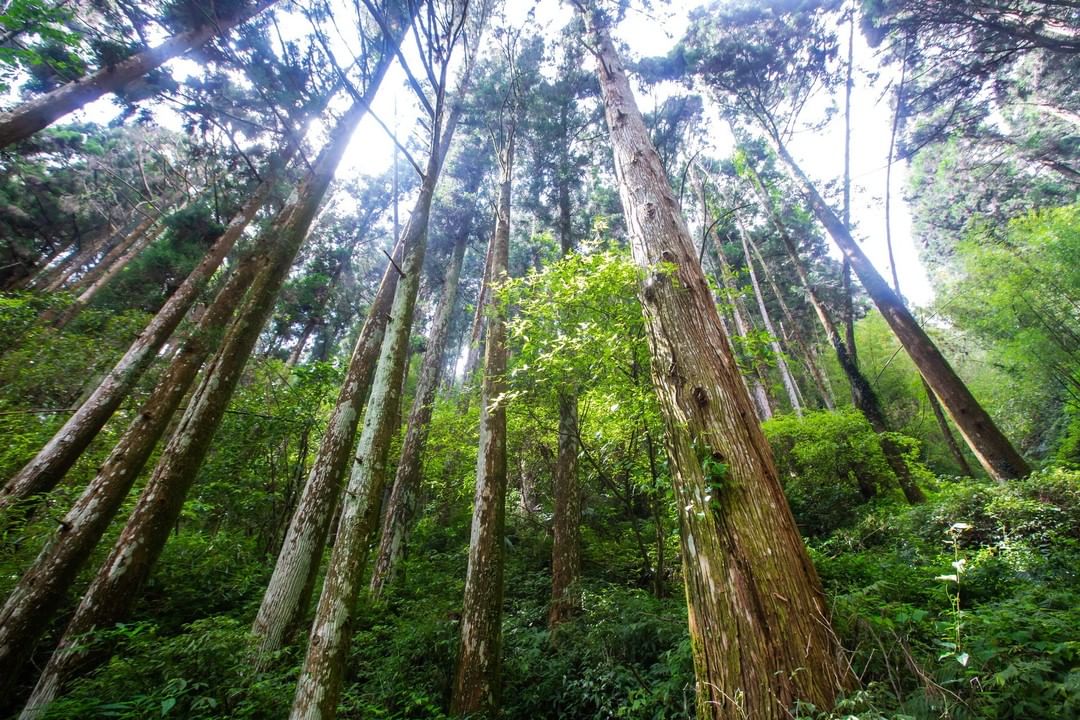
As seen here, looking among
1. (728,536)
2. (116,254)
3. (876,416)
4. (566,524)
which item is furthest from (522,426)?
(116,254)

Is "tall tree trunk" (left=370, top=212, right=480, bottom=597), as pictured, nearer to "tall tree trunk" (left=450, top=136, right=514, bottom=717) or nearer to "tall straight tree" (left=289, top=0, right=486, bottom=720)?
"tall tree trunk" (left=450, top=136, right=514, bottom=717)

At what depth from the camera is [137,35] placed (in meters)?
6.85

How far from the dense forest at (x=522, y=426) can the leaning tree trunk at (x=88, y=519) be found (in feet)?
0.10

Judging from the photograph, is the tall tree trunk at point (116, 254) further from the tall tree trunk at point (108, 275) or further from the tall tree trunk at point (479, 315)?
the tall tree trunk at point (479, 315)

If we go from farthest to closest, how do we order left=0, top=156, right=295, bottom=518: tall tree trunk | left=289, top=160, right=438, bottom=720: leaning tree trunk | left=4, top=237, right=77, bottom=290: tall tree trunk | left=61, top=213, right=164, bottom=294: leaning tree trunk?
left=61, top=213, right=164, bottom=294: leaning tree trunk
left=4, top=237, right=77, bottom=290: tall tree trunk
left=0, top=156, right=295, bottom=518: tall tree trunk
left=289, top=160, right=438, bottom=720: leaning tree trunk

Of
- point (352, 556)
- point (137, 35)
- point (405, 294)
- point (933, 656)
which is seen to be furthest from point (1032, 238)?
point (137, 35)

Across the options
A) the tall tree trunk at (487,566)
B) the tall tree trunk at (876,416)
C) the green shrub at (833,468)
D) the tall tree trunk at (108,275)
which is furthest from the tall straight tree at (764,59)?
the tall tree trunk at (108,275)

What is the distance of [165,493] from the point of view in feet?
12.3

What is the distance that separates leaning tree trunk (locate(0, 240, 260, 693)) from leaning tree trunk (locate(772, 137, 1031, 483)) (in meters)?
10.0

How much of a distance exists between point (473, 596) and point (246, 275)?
5.23 metres

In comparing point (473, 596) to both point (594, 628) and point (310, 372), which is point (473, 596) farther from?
point (310, 372)

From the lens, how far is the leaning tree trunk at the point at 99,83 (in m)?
4.99

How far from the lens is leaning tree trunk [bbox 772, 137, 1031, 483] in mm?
5480

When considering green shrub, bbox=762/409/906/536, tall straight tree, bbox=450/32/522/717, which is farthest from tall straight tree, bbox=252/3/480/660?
green shrub, bbox=762/409/906/536
